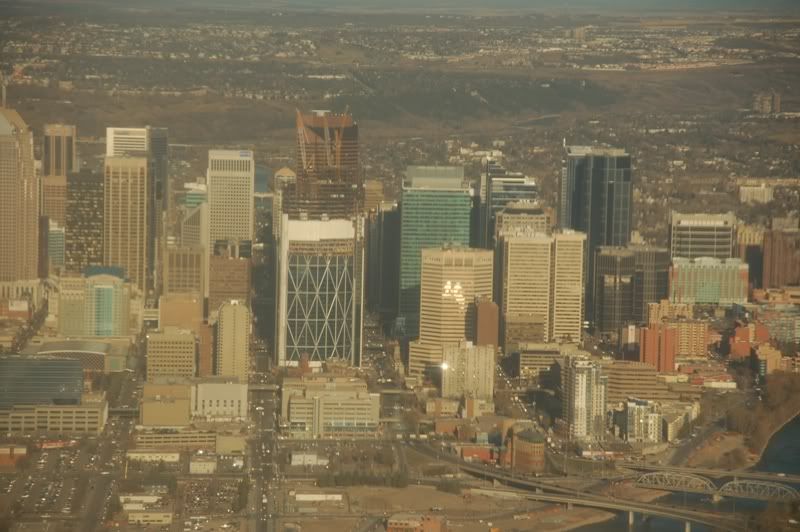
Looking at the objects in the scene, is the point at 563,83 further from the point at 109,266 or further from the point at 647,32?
the point at 109,266

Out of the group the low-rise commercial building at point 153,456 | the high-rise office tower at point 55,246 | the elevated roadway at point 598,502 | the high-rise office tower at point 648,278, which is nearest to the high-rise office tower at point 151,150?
the high-rise office tower at point 55,246

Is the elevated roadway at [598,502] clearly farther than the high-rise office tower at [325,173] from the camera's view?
No

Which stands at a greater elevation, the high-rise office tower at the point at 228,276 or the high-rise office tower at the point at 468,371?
the high-rise office tower at the point at 228,276

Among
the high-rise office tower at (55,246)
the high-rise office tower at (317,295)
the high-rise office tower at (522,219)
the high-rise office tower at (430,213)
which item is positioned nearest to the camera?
the high-rise office tower at (317,295)

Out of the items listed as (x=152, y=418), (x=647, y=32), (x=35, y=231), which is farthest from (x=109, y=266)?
(x=647, y=32)

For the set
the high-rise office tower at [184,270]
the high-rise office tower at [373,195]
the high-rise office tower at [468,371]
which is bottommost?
the high-rise office tower at [468,371]

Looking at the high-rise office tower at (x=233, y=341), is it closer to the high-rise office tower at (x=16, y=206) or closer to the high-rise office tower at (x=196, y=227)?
the high-rise office tower at (x=196, y=227)
